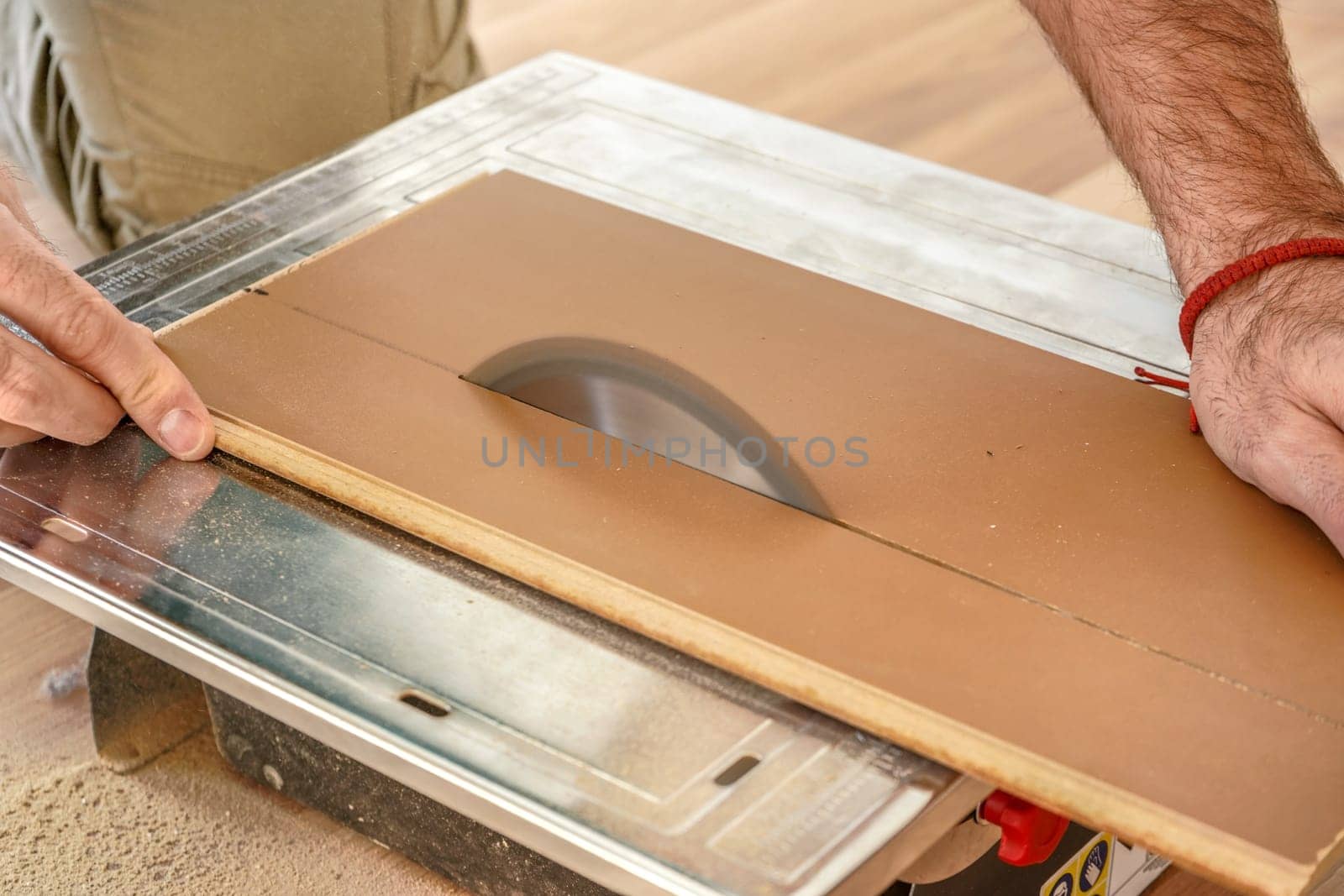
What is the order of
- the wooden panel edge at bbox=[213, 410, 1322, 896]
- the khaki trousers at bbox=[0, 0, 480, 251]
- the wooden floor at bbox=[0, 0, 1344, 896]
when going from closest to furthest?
1. the wooden panel edge at bbox=[213, 410, 1322, 896]
2. the khaki trousers at bbox=[0, 0, 480, 251]
3. the wooden floor at bbox=[0, 0, 1344, 896]

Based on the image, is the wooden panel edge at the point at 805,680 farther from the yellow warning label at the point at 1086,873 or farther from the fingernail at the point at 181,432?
the yellow warning label at the point at 1086,873

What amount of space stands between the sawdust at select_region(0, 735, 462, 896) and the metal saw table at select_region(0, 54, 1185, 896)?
0.15ft

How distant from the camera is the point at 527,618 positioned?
723 millimetres

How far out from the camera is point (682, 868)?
1.93ft

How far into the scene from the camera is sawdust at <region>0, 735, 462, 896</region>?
3.13ft

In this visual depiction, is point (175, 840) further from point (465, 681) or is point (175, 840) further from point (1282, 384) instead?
point (1282, 384)

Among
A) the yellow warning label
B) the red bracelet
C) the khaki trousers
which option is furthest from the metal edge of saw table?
the khaki trousers

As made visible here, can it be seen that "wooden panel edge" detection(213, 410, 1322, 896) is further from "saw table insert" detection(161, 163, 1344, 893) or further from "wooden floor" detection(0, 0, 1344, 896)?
"wooden floor" detection(0, 0, 1344, 896)

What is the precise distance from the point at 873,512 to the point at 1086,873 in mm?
293

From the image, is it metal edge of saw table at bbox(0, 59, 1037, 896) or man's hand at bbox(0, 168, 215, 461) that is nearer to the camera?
metal edge of saw table at bbox(0, 59, 1037, 896)

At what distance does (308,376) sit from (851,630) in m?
0.40

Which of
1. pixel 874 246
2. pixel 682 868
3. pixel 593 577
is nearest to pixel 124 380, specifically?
pixel 593 577

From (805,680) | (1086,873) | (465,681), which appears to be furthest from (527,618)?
(1086,873)

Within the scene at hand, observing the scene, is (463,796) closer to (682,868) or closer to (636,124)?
(682,868)
